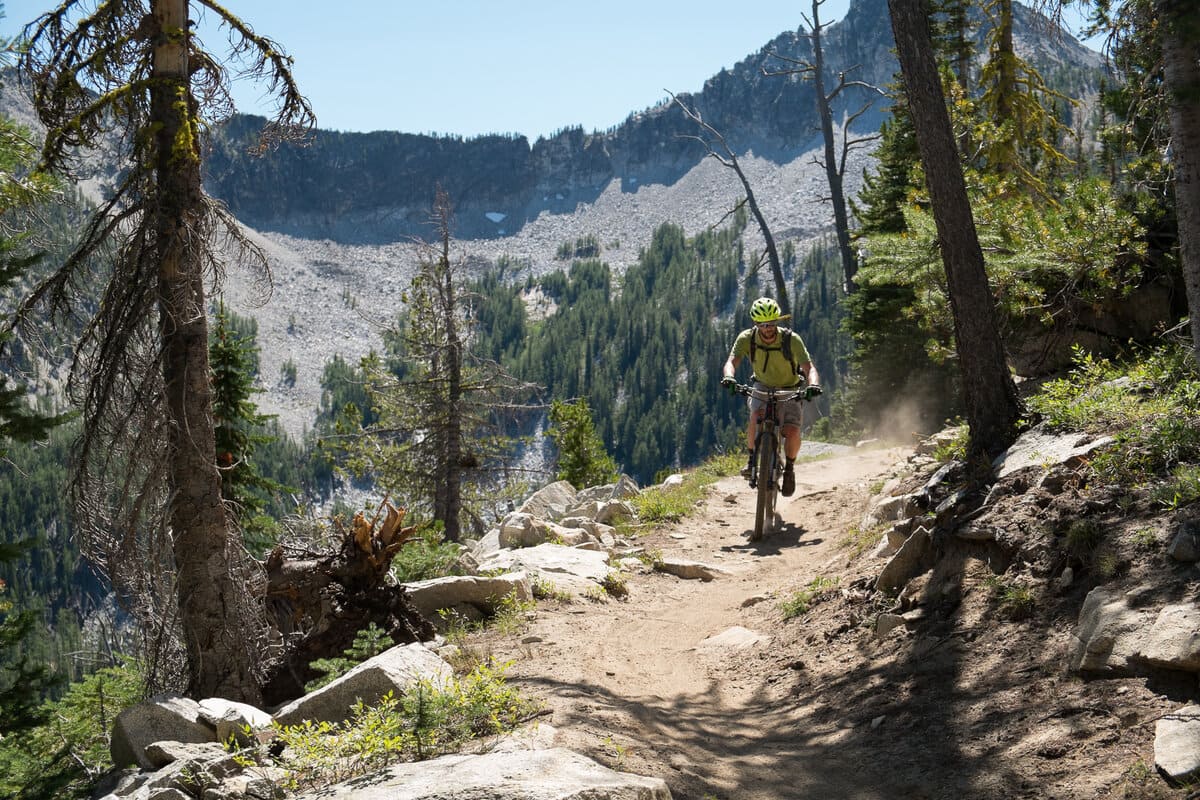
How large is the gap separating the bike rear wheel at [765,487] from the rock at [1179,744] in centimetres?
659

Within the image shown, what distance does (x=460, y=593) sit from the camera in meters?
8.09

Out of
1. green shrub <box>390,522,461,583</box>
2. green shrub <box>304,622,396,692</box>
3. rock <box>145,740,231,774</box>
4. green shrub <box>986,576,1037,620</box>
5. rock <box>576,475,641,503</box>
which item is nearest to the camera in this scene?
rock <box>145,740,231,774</box>

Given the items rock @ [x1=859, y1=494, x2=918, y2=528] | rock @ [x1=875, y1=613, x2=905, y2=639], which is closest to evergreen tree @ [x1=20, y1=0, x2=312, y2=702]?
rock @ [x1=875, y1=613, x2=905, y2=639]

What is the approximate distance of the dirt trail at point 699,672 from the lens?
4605 millimetres

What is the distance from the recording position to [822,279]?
555ft

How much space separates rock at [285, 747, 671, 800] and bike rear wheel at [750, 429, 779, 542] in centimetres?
657

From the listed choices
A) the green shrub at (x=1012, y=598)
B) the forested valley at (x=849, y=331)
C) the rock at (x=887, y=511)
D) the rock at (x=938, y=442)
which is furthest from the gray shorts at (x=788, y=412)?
the green shrub at (x=1012, y=598)

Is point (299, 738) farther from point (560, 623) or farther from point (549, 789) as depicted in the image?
point (560, 623)

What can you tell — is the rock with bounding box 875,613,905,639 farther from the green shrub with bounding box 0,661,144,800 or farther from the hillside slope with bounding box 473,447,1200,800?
the green shrub with bounding box 0,661,144,800

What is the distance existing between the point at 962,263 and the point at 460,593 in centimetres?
505

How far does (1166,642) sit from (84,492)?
6.95m

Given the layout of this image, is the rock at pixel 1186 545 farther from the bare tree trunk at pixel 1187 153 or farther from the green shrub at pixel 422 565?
the green shrub at pixel 422 565

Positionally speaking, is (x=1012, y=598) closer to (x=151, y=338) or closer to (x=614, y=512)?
(x=151, y=338)

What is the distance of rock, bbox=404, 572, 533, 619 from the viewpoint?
317 inches
